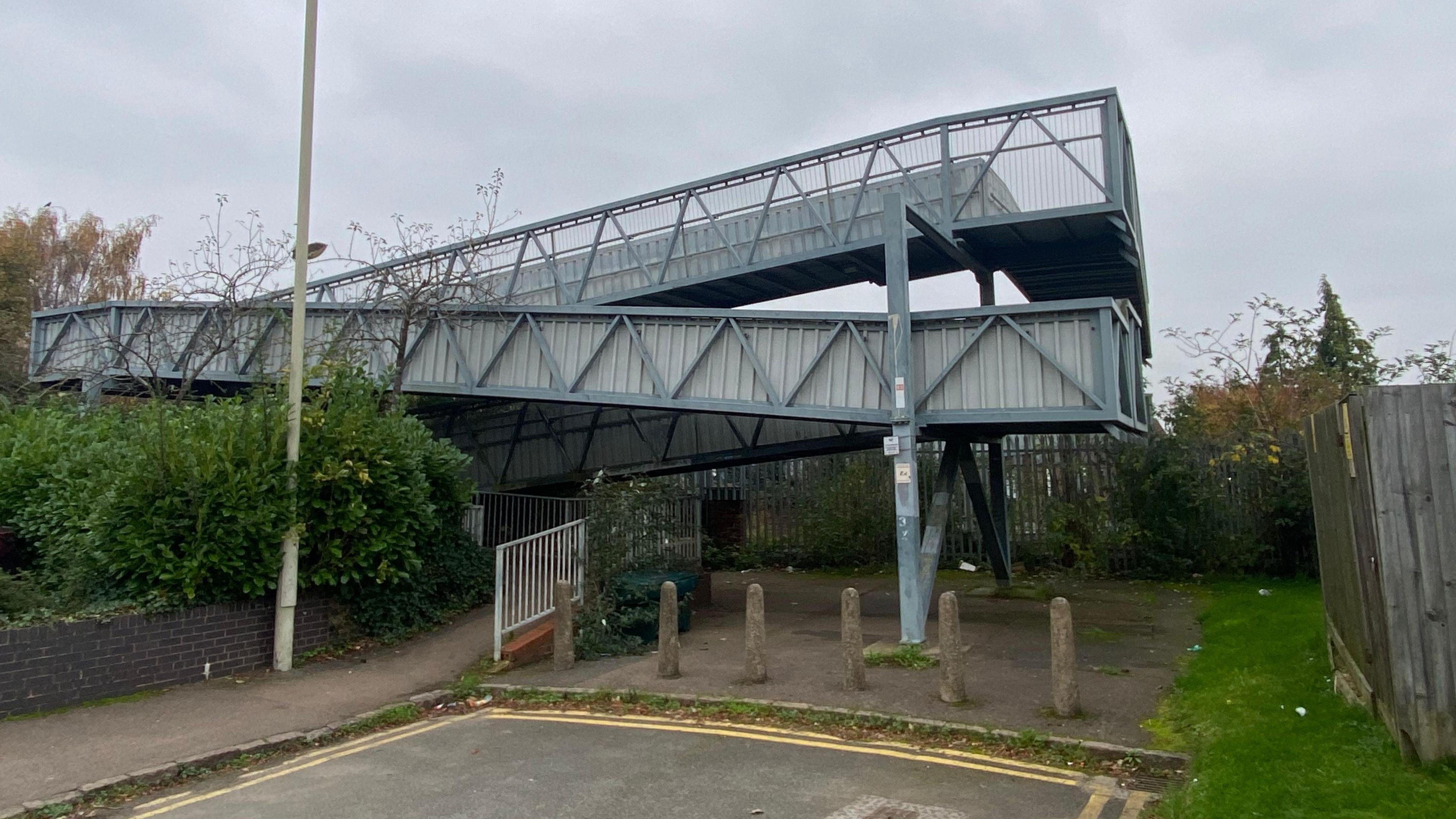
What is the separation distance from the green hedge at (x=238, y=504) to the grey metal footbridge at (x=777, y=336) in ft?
8.54

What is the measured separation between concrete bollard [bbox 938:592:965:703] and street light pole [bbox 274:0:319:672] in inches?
275

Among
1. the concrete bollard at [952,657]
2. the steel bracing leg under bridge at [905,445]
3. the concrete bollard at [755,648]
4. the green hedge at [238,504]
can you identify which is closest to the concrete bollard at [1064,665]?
the concrete bollard at [952,657]

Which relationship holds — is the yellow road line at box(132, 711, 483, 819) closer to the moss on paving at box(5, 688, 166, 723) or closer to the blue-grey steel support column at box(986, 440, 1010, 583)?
the moss on paving at box(5, 688, 166, 723)

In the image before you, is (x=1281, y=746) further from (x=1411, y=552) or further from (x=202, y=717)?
(x=202, y=717)

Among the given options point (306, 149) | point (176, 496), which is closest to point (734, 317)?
point (306, 149)

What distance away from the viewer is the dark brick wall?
26.7 ft

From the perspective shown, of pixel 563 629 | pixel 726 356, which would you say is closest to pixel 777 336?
pixel 726 356

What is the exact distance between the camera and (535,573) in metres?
11.4

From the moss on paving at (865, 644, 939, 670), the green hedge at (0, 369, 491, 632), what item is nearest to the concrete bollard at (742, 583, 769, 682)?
the moss on paving at (865, 644, 939, 670)

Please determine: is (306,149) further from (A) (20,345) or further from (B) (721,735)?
(A) (20,345)

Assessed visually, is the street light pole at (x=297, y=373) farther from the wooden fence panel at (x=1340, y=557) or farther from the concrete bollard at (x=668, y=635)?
the wooden fence panel at (x=1340, y=557)

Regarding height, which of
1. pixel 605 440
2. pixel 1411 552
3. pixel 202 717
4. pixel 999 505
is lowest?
pixel 202 717

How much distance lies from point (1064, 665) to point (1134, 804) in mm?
1843

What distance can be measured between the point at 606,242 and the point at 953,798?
15.1m
